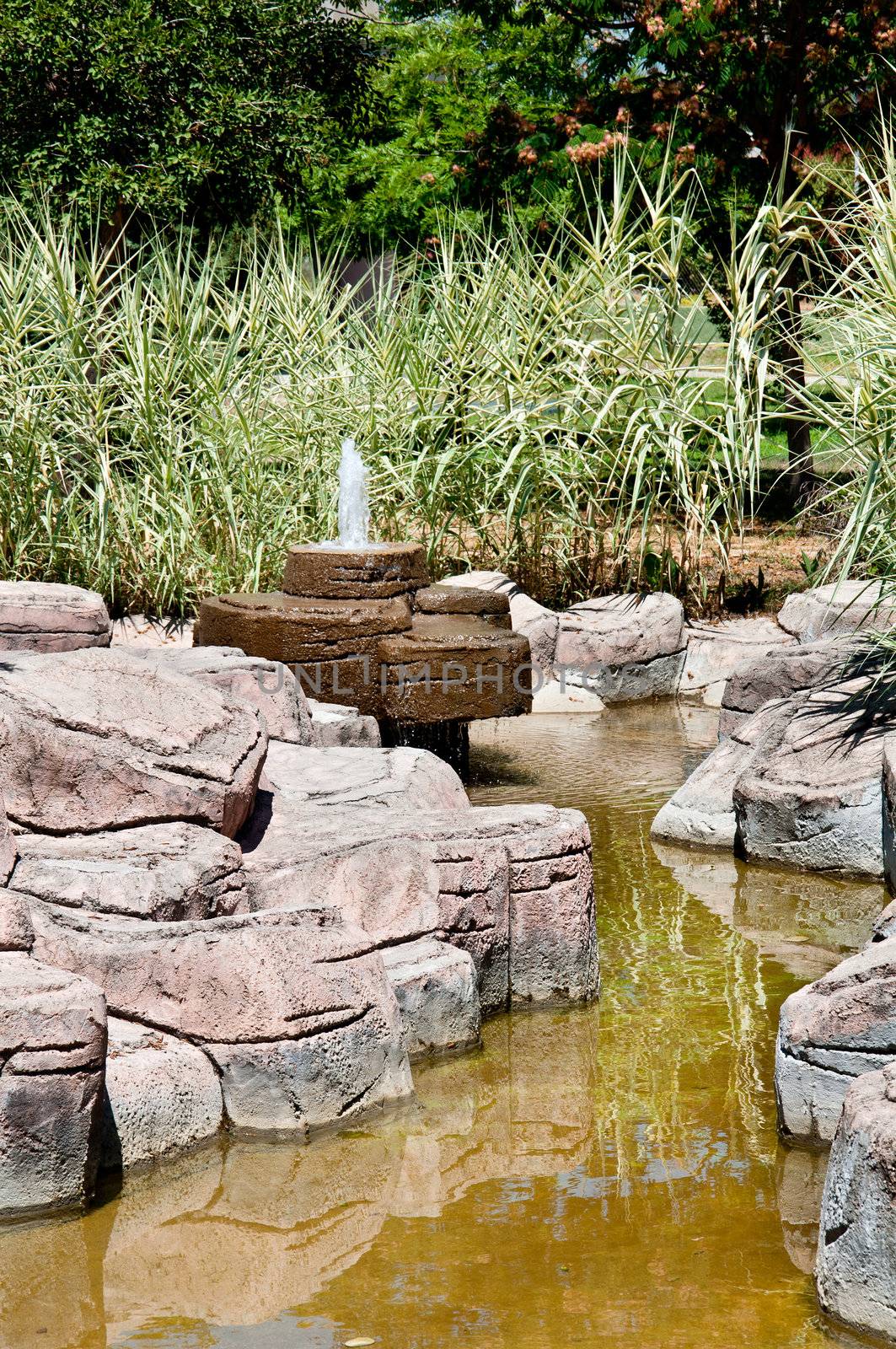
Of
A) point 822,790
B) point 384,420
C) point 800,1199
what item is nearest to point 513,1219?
point 800,1199

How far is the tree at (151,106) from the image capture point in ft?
40.5

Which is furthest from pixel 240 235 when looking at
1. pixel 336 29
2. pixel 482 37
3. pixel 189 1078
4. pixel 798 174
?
pixel 189 1078

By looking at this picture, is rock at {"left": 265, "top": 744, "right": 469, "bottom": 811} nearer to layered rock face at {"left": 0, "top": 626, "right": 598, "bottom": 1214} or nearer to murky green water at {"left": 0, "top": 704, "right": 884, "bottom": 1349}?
layered rock face at {"left": 0, "top": 626, "right": 598, "bottom": 1214}

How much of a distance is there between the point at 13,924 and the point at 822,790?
3192mm

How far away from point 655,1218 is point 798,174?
403 inches

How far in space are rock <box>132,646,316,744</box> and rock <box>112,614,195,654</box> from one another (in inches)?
98.5

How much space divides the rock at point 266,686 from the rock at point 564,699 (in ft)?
9.90

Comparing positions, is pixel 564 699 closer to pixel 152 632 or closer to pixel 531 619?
pixel 531 619

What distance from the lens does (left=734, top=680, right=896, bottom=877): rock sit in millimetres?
Answer: 5840

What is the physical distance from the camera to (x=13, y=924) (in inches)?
148

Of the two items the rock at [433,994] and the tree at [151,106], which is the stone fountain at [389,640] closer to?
the rock at [433,994]

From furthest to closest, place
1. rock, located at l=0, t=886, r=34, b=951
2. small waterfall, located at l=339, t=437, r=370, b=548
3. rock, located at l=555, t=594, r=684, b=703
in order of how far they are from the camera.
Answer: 1. rock, located at l=555, t=594, r=684, b=703
2. small waterfall, located at l=339, t=437, r=370, b=548
3. rock, located at l=0, t=886, r=34, b=951

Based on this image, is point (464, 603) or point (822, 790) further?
point (464, 603)

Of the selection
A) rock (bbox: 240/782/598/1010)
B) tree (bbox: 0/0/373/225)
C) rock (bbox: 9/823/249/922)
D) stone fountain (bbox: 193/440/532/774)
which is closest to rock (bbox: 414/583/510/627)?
stone fountain (bbox: 193/440/532/774)
